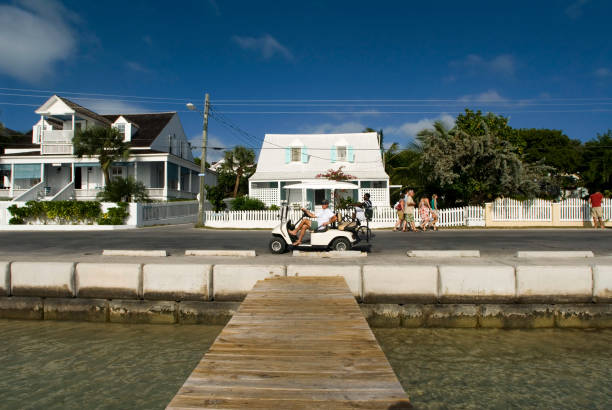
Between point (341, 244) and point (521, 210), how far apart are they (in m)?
16.0

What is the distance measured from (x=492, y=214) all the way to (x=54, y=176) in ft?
106

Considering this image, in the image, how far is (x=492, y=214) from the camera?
21.6 m

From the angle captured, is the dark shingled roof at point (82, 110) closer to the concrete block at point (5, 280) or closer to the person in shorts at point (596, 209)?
the concrete block at point (5, 280)

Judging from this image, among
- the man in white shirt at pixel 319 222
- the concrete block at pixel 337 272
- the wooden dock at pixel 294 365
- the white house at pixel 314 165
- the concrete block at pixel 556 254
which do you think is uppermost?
the white house at pixel 314 165

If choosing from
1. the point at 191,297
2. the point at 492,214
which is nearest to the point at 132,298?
the point at 191,297

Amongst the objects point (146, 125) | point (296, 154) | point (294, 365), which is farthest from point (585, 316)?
point (146, 125)

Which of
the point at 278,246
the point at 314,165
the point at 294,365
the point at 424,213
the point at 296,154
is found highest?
the point at 296,154

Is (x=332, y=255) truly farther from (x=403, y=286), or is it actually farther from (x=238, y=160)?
(x=238, y=160)

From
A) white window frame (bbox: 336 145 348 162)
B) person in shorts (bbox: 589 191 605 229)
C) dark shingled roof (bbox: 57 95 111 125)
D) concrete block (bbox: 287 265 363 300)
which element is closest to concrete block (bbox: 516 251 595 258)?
concrete block (bbox: 287 265 363 300)

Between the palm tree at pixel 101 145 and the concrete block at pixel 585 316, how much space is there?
26903 mm

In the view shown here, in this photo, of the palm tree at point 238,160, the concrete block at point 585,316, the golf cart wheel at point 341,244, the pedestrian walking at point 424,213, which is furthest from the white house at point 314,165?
the concrete block at point 585,316

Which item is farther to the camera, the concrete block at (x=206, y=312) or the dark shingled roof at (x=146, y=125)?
the dark shingled roof at (x=146, y=125)

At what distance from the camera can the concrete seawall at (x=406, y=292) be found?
274 inches

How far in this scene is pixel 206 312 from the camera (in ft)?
23.9
